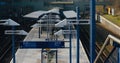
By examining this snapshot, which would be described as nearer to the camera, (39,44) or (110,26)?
(39,44)

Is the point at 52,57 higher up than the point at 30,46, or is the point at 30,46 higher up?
the point at 30,46

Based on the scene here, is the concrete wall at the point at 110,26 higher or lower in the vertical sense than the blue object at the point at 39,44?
lower

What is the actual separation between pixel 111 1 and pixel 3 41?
44.3 m

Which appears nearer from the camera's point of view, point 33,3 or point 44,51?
point 44,51

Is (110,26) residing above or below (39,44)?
below

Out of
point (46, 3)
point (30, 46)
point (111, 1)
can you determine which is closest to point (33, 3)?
point (46, 3)

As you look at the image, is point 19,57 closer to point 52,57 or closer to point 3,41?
point 52,57

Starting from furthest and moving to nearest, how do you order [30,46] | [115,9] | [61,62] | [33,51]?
[115,9] → [33,51] → [61,62] → [30,46]

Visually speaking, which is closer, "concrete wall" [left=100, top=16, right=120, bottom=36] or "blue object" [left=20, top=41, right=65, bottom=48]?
"blue object" [left=20, top=41, right=65, bottom=48]

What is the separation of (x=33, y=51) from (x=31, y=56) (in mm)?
2346

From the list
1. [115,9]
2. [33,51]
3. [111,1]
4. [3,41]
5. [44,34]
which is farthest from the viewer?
[111,1]

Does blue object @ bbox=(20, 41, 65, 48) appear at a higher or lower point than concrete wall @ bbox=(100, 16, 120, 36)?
higher

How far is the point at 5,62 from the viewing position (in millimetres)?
30141

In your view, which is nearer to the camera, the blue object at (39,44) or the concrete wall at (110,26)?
the blue object at (39,44)
